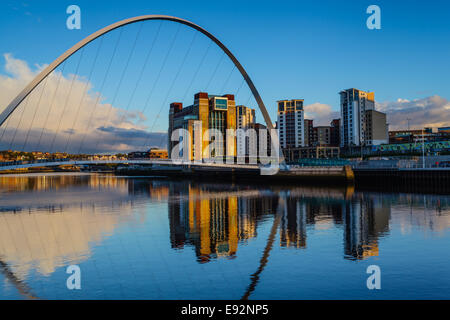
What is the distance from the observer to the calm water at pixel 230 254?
1186cm

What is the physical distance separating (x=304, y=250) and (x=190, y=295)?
23.0ft

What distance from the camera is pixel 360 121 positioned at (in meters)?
132

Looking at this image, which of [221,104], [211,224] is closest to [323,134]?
[221,104]

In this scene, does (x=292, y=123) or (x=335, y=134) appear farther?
(x=335, y=134)

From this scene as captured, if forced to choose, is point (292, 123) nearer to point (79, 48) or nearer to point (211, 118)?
point (211, 118)

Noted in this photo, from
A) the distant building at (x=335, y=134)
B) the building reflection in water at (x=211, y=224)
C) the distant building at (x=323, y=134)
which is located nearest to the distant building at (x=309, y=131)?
the distant building at (x=323, y=134)

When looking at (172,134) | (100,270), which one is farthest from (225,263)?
(172,134)

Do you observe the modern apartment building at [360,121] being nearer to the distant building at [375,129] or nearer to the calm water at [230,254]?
the distant building at [375,129]

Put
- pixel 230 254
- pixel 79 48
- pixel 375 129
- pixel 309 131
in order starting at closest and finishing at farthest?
pixel 230 254
pixel 79 48
pixel 375 129
pixel 309 131

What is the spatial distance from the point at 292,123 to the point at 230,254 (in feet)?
438

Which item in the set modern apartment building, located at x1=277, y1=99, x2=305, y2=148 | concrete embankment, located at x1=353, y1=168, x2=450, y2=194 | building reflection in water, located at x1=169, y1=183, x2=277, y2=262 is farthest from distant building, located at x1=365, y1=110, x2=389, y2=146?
building reflection in water, located at x1=169, y1=183, x2=277, y2=262

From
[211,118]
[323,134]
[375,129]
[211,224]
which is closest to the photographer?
[211,224]

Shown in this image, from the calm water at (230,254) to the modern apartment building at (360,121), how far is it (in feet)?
348
